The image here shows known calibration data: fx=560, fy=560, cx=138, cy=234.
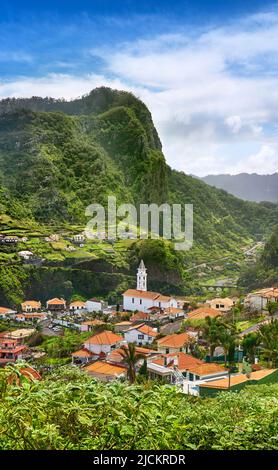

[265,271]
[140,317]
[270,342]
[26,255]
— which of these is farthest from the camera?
[265,271]

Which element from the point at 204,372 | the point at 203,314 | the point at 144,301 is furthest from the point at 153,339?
the point at 144,301

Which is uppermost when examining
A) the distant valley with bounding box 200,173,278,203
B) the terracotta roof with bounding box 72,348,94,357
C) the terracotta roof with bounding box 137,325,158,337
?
the distant valley with bounding box 200,173,278,203

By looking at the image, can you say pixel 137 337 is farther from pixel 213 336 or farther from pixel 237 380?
pixel 237 380

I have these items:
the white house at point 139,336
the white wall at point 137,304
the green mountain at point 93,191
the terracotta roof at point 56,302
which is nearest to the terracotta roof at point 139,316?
the white wall at point 137,304

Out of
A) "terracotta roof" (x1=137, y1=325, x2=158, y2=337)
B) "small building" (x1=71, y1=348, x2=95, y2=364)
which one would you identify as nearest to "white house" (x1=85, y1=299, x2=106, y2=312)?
"terracotta roof" (x1=137, y1=325, x2=158, y2=337)

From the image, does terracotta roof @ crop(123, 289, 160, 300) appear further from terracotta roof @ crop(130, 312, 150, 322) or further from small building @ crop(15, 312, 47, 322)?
small building @ crop(15, 312, 47, 322)

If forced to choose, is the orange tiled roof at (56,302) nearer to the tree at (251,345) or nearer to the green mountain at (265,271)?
the green mountain at (265,271)
